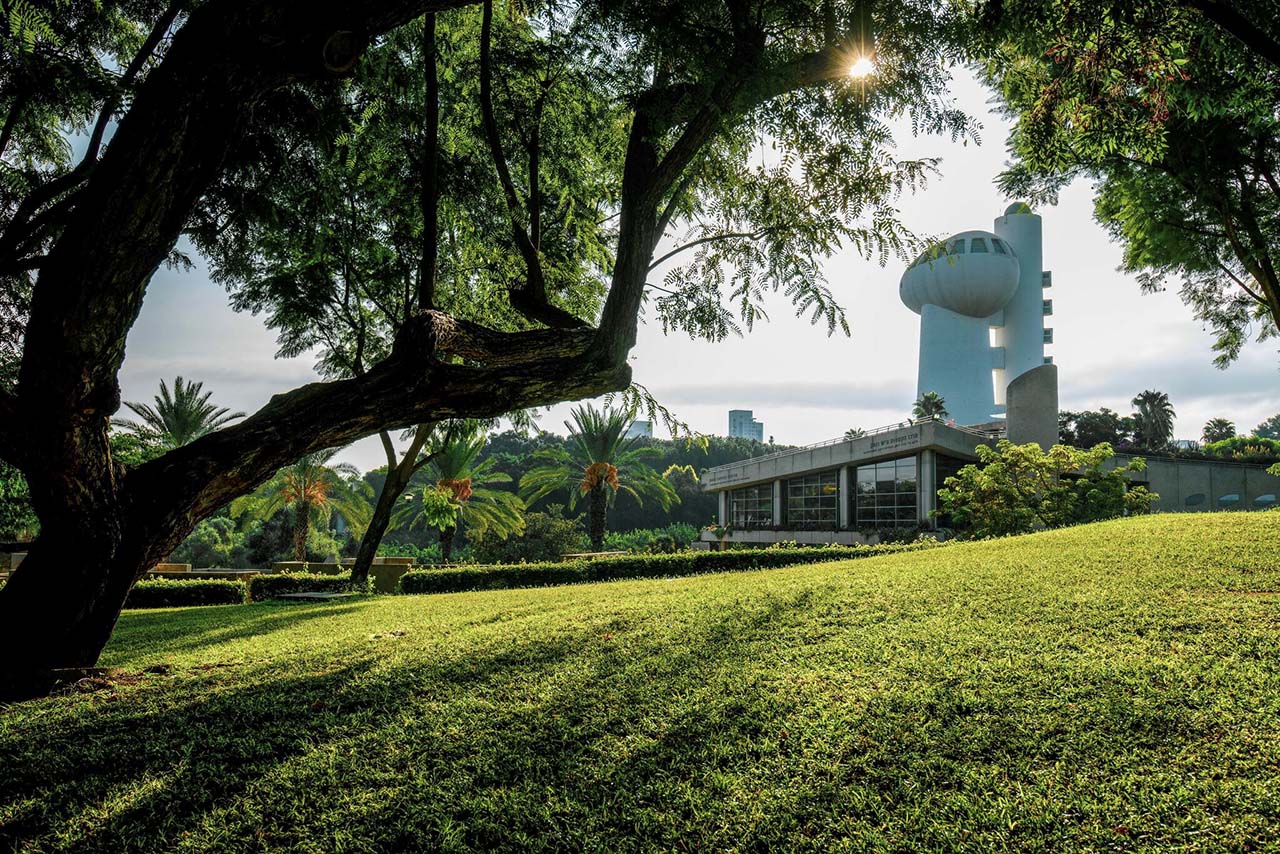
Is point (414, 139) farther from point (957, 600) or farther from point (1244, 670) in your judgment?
point (1244, 670)

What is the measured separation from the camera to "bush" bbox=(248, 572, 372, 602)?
14.0m

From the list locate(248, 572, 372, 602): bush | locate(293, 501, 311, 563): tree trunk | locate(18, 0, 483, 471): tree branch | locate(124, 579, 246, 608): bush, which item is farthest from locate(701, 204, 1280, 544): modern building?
locate(293, 501, 311, 563): tree trunk

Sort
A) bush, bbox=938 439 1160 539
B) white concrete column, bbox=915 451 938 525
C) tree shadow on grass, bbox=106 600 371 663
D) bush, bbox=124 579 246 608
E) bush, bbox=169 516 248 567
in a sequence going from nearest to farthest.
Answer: tree shadow on grass, bbox=106 600 371 663
bush, bbox=124 579 246 608
bush, bbox=938 439 1160 539
white concrete column, bbox=915 451 938 525
bush, bbox=169 516 248 567

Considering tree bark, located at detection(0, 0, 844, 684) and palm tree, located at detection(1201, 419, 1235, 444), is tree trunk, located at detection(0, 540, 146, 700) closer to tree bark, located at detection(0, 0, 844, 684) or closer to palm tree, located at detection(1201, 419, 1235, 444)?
tree bark, located at detection(0, 0, 844, 684)

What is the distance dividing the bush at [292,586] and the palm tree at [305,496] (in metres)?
11.9

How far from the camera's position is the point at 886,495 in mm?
31812

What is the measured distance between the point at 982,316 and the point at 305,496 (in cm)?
6750

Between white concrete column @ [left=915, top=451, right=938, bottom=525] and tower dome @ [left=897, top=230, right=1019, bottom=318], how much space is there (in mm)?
40856

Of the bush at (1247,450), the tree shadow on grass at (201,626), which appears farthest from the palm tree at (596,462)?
the bush at (1247,450)

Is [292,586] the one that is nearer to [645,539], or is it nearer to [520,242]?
[520,242]

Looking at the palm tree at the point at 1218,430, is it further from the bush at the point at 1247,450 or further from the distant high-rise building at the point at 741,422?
the distant high-rise building at the point at 741,422

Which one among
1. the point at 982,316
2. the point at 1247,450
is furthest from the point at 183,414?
the point at 982,316

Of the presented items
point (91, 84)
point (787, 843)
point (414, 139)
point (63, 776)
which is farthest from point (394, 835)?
point (414, 139)

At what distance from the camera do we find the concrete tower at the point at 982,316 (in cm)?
6581
